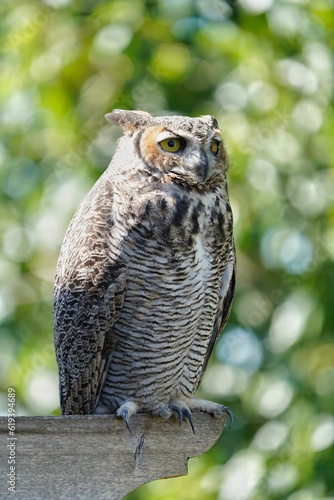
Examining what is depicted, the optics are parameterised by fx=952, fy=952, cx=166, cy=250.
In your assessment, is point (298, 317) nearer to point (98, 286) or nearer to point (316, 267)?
point (316, 267)

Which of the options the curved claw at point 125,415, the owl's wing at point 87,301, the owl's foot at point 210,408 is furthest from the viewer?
the owl's wing at point 87,301

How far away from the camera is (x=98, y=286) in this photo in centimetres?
276

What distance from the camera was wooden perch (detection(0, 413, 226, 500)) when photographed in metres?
1.95

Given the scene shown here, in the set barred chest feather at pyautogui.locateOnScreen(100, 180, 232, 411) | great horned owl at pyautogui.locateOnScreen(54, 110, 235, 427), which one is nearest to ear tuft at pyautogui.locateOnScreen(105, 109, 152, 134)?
great horned owl at pyautogui.locateOnScreen(54, 110, 235, 427)

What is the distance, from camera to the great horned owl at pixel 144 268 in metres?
2.75

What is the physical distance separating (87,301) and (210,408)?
48cm

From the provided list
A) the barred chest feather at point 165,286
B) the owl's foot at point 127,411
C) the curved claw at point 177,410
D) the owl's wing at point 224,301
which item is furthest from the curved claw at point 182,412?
the owl's wing at point 224,301

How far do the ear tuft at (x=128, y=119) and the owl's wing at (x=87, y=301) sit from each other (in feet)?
0.59

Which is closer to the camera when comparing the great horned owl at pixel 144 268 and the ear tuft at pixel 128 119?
the great horned owl at pixel 144 268

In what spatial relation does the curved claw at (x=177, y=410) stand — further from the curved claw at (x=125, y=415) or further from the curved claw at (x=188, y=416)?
the curved claw at (x=125, y=415)

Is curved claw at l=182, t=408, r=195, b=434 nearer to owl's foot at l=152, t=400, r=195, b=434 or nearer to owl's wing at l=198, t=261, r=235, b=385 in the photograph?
owl's foot at l=152, t=400, r=195, b=434

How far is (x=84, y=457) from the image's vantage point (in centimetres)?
202

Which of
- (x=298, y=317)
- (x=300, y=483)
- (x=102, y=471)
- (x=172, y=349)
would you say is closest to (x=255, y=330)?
(x=298, y=317)

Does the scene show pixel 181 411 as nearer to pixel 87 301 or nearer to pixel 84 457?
pixel 87 301
